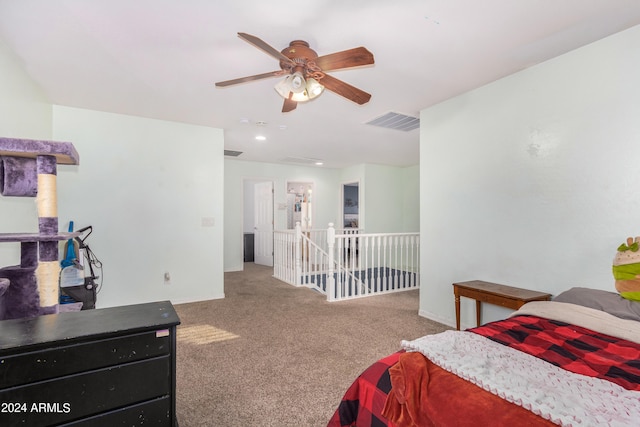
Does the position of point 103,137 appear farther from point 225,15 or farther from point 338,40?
point 338,40

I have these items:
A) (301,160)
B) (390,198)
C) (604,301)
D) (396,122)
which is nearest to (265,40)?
(396,122)

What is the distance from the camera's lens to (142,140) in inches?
151

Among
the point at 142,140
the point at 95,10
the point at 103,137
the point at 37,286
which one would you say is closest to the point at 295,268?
the point at 142,140

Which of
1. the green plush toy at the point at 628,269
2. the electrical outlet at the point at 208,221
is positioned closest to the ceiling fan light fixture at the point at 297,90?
the green plush toy at the point at 628,269

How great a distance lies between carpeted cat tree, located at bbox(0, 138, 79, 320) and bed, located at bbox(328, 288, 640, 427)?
167 cm

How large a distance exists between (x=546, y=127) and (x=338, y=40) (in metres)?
1.85

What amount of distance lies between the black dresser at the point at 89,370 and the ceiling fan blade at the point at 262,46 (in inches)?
58.0

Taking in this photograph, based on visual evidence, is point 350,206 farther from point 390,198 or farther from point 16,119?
point 16,119

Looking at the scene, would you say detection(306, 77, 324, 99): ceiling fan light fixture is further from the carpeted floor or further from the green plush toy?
the green plush toy

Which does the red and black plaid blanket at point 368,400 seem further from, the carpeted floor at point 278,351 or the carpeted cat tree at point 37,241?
the carpeted cat tree at point 37,241

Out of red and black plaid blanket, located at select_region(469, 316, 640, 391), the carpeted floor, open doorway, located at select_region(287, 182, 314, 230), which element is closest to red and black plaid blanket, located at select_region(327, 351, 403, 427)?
the carpeted floor

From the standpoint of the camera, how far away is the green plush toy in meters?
1.79

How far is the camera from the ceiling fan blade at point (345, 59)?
1743 millimetres

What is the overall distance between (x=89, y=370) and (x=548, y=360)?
186 cm
